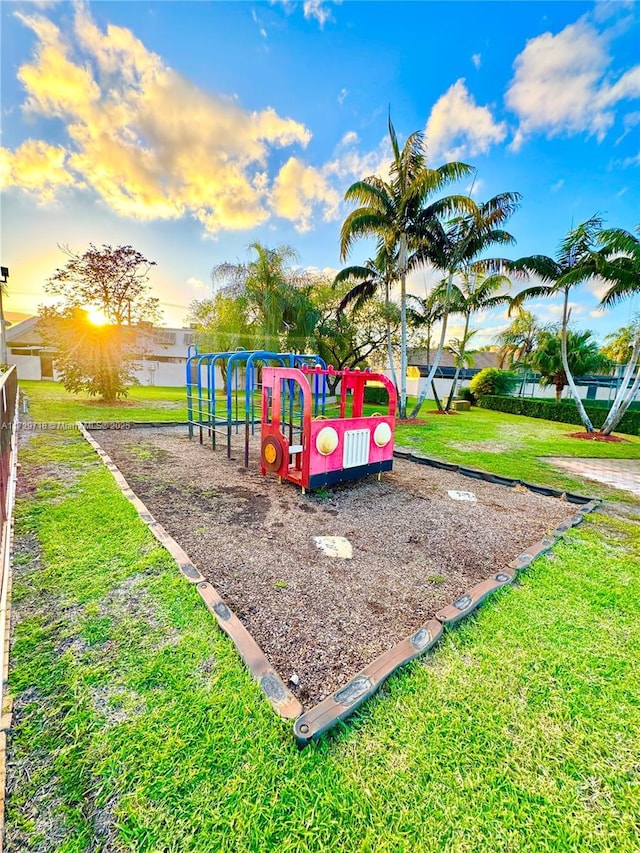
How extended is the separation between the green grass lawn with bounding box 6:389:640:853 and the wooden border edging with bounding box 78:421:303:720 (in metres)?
0.06

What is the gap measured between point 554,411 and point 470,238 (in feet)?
30.3

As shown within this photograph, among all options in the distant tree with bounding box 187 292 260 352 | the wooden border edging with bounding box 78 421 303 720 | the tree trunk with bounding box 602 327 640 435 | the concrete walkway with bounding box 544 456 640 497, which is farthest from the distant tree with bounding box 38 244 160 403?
the tree trunk with bounding box 602 327 640 435

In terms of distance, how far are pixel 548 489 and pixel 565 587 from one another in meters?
2.86

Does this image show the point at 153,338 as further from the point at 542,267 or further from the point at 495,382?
the point at 495,382

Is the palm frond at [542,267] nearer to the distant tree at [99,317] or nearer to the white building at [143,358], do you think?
the distant tree at [99,317]

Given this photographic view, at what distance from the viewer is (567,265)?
10.3 meters

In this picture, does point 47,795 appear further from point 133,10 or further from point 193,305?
point 193,305

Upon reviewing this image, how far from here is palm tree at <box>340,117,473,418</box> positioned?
32.0 ft

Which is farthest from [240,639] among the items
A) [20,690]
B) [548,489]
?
[548,489]

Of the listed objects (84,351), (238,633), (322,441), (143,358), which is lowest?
(238,633)

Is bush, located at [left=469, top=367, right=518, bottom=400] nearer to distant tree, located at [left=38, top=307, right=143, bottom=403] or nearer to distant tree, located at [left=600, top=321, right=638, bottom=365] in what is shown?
distant tree, located at [left=600, top=321, right=638, bottom=365]

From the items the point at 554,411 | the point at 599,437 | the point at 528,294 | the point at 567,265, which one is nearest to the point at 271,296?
the point at 528,294

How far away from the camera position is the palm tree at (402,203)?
384 inches

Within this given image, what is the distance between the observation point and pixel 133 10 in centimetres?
579
